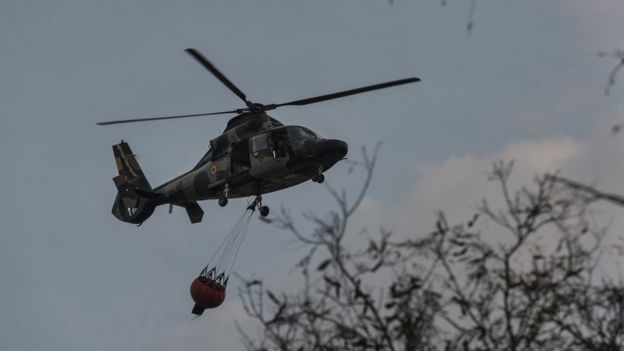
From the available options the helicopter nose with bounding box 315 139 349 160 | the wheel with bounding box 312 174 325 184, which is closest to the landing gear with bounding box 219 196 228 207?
the wheel with bounding box 312 174 325 184

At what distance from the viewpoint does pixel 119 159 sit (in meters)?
39.4

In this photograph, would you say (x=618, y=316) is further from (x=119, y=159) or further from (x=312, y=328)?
(x=119, y=159)

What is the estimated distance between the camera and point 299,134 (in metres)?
30.5

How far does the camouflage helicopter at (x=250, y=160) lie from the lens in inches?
1174

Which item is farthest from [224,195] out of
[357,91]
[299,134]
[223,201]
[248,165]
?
[357,91]

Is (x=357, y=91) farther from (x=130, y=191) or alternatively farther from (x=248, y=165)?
(x=130, y=191)

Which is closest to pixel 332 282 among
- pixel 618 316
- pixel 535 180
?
pixel 535 180

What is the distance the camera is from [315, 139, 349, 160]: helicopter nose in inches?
1156

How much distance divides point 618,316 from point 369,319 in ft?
14.0

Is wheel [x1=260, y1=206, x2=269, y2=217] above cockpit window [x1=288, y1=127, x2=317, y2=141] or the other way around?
the other way around

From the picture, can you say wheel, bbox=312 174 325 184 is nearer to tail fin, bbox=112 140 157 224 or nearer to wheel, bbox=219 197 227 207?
wheel, bbox=219 197 227 207

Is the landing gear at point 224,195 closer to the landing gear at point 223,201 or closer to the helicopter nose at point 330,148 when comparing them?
the landing gear at point 223,201

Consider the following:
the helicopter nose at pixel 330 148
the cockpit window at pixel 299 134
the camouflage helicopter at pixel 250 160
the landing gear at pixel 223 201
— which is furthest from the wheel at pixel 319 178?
the landing gear at pixel 223 201

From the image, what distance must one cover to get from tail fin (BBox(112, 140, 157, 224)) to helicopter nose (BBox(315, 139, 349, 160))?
927 cm
